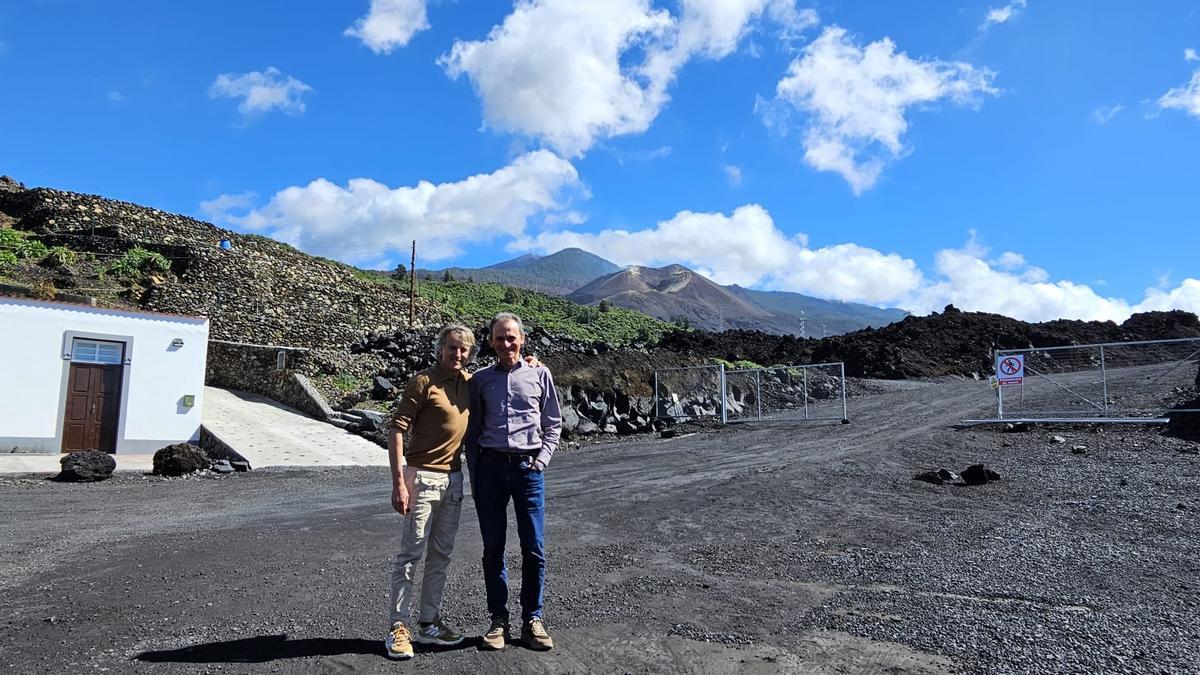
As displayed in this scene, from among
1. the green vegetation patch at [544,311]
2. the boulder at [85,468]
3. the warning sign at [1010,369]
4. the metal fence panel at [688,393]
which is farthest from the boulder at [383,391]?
the warning sign at [1010,369]

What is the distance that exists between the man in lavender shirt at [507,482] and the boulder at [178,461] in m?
11.5

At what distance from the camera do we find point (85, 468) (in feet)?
38.2

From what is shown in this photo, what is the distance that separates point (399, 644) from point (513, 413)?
1.36 m

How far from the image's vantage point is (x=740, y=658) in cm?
369

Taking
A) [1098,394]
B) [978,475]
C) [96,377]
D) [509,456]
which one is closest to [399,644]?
[509,456]

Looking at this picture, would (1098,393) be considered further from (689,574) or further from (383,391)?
(383,391)

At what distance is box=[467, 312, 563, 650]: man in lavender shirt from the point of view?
3727 millimetres

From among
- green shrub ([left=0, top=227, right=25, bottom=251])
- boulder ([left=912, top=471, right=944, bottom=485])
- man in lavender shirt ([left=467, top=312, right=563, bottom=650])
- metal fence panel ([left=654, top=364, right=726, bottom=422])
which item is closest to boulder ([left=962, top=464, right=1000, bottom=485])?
boulder ([left=912, top=471, right=944, bottom=485])

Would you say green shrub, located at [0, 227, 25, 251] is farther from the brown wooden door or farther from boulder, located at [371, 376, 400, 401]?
boulder, located at [371, 376, 400, 401]

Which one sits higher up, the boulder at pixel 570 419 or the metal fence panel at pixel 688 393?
the metal fence panel at pixel 688 393

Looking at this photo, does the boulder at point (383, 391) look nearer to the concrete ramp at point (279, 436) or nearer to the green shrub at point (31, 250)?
the concrete ramp at point (279, 436)

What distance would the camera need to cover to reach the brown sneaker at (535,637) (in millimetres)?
3682

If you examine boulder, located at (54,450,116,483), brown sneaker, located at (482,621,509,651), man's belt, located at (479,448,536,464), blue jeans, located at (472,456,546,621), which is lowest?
boulder, located at (54,450,116,483)

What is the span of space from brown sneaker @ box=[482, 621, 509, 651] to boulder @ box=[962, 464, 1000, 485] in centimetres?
837
